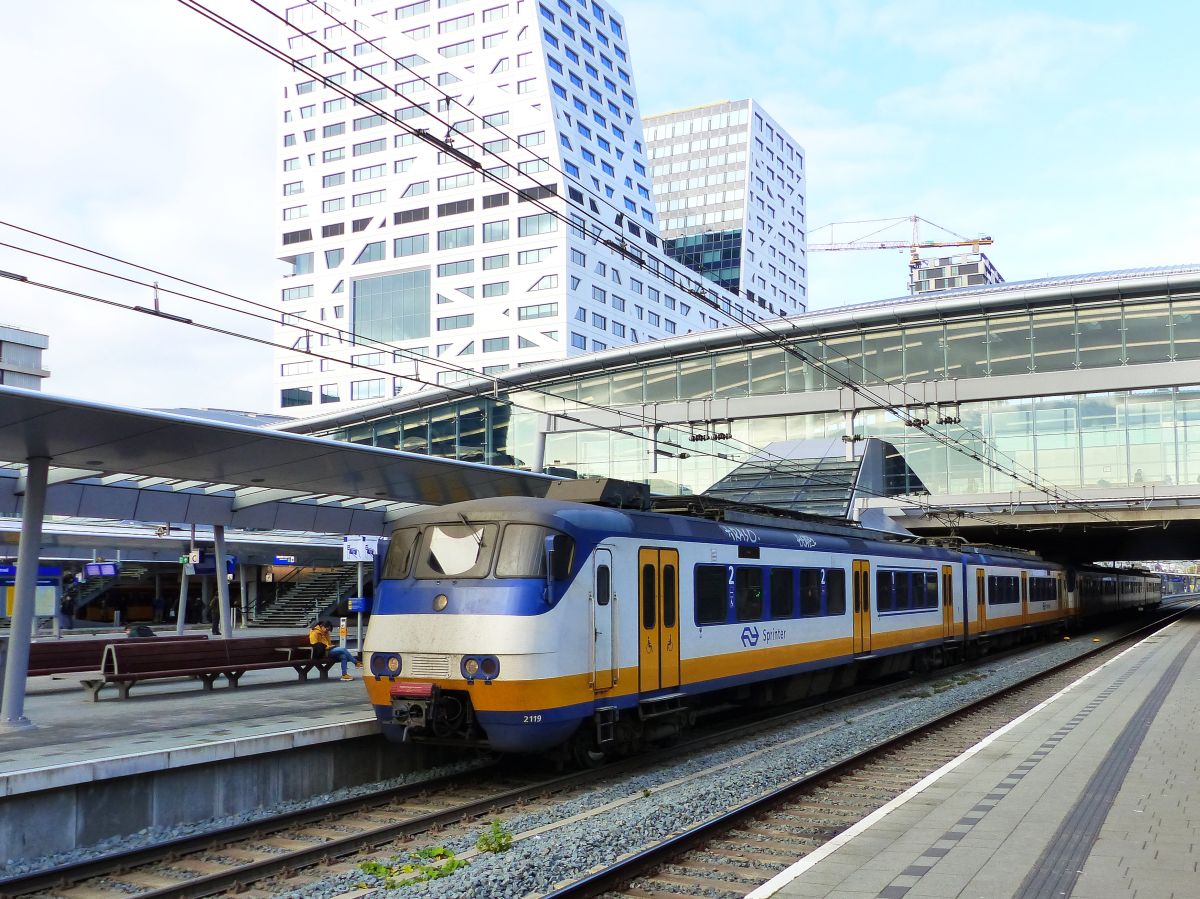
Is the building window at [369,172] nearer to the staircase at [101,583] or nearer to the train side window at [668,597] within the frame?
the staircase at [101,583]

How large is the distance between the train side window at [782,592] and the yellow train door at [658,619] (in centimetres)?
320

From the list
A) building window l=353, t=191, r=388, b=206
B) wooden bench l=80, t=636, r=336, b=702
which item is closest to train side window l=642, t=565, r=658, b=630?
wooden bench l=80, t=636, r=336, b=702

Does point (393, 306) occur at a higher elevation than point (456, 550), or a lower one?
→ higher

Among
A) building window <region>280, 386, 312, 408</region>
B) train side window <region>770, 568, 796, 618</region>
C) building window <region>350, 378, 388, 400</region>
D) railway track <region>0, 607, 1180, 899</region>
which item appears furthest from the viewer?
building window <region>280, 386, 312, 408</region>

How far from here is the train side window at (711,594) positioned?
14867 millimetres

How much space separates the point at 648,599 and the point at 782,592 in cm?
429

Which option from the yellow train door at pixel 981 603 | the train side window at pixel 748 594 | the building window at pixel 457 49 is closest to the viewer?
the train side window at pixel 748 594

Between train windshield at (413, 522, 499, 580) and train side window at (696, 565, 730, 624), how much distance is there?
357 cm

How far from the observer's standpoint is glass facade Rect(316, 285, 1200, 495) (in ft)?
131

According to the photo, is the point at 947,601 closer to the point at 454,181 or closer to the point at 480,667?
the point at 480,667

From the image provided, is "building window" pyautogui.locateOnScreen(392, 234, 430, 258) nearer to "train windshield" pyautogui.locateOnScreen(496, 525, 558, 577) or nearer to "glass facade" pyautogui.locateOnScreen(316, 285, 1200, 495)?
"glass facade" pyautogui.locateOnScreen(316, 285, 1200, 495)

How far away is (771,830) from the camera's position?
10297 mm

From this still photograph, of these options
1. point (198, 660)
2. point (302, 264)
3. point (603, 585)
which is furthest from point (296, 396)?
point (603, 585)

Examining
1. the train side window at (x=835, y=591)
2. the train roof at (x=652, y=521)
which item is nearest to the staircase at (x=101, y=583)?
the train roof at (x=652, y=521)
